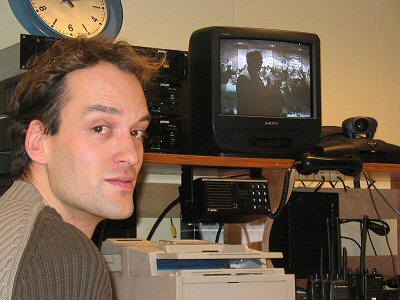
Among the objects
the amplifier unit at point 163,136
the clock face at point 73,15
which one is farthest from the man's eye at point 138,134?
the clock face at point 73,15

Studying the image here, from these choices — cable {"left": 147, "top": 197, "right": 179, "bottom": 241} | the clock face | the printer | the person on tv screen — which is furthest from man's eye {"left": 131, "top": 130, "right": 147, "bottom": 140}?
cable {"left": 147, "top": 197, "right": 179, "bottom": 241}

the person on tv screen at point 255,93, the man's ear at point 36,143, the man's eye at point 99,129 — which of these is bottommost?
the man's ear at point 36,143

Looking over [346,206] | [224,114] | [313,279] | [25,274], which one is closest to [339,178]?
[346,206]

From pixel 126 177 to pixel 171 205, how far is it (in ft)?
4.06

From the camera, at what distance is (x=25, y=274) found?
100 centimetres

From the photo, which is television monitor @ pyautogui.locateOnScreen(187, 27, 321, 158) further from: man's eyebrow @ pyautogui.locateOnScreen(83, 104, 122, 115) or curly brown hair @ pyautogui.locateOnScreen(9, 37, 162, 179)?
man's eyebrow @ pyautogui.locateOnScreen(83, 104, 122, 115)

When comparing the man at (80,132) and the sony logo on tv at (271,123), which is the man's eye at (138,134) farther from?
the sony logo on tv at (271,123)

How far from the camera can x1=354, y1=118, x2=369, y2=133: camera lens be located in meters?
2.74

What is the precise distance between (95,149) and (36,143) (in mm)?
122

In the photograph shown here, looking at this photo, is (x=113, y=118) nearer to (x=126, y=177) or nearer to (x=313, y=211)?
(x=126, y=177)

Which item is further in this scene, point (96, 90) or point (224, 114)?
point (224, 114)

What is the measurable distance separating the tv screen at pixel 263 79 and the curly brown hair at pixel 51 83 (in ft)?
2.33

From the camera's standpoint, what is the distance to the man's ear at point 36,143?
1479mm

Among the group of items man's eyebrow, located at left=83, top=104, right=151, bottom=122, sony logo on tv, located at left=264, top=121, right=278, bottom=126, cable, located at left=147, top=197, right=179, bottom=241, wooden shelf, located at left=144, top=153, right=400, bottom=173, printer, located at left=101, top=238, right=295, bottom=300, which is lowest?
printer, located at left=101, top=238, right=295, bottom=300
